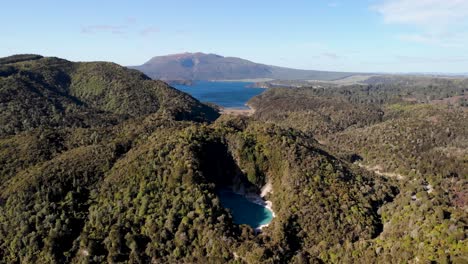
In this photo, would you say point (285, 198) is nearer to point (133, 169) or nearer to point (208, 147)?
point (208, 147)

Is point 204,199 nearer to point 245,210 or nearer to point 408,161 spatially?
point 245,210

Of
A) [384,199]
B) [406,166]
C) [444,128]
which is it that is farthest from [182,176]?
[444,128]

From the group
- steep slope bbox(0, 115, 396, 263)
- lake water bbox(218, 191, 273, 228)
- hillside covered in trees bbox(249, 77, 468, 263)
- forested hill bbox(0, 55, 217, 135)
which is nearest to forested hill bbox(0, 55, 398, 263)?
steep slope bbox(0, 115, 396, 263)

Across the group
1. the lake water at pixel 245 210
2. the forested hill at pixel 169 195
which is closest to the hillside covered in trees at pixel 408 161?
the forested hill at pixel 169 195

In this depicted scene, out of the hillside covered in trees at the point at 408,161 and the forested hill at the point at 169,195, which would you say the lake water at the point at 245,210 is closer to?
the forested hill at the point at 169,195

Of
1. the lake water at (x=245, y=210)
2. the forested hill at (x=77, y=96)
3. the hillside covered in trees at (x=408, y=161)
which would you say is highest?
the forested hill at (x=77, y=96)

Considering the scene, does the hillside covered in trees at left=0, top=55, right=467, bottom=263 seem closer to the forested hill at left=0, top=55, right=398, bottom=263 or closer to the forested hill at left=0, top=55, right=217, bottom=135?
the forested hill at left=0, top=55, right=398, bottom=263

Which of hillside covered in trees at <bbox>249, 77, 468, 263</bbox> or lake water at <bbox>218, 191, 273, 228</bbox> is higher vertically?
hillside covered in trees at <bbox>249, 77, 468, 263</bbox>
